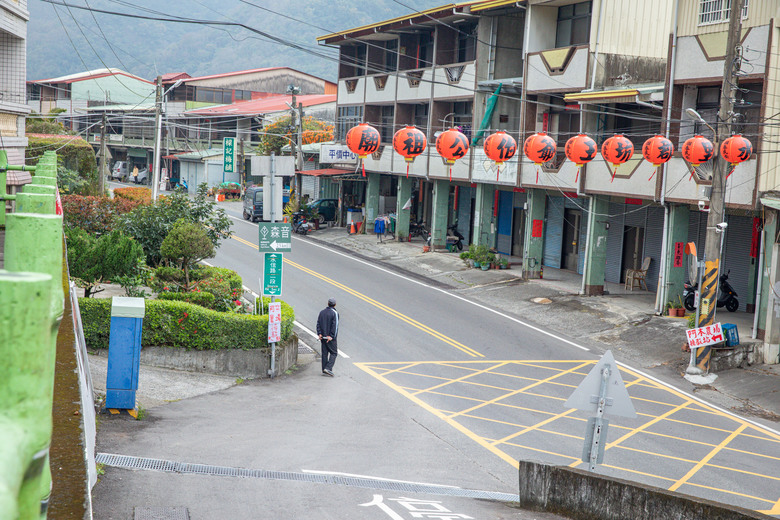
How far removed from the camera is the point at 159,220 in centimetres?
2233

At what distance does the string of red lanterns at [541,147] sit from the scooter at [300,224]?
2245cm

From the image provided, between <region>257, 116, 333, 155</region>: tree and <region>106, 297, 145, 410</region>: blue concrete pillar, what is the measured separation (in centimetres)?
4154

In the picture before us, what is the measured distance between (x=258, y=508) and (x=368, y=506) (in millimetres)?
1314

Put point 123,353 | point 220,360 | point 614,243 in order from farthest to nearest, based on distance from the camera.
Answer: point 614,243
point 220,360
point 123,353

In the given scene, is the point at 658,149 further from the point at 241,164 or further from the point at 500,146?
the point at 241,164

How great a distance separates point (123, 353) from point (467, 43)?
95.7 ft

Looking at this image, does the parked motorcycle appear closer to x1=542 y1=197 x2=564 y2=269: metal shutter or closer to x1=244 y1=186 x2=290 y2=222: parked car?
x1=244 y1=186 x2=290 y2=222: parked car

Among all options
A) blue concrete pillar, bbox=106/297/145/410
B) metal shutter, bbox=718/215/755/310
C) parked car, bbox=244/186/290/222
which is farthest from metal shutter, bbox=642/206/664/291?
parked car, bbox=244/186/290/222

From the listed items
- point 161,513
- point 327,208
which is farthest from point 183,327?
point 327,208

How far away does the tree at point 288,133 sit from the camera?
53094mm

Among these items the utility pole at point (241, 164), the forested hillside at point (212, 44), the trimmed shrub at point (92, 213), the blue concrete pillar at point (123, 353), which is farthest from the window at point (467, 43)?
the forested hillside at point (212, 44)

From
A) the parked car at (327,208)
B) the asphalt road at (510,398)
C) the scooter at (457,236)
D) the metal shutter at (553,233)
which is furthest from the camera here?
the parked car at (327,208)

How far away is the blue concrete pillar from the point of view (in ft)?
38.0

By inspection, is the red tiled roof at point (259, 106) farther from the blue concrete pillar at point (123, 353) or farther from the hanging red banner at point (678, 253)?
the blue concrete pillar at point (123, 353)
